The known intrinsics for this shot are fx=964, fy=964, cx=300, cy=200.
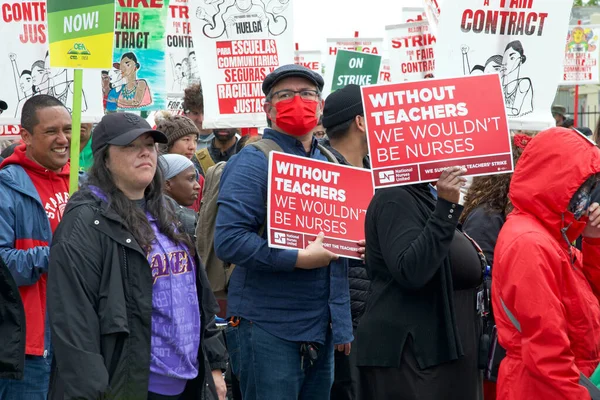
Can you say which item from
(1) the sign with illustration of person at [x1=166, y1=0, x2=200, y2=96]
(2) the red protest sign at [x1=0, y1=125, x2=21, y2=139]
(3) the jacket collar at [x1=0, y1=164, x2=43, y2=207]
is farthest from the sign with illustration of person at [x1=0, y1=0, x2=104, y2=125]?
(1) the sign with illustration of person at [x1=166, y1=0, x2=200, y2=96]

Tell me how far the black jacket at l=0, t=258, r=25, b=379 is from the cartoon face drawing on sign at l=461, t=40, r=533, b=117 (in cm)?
423

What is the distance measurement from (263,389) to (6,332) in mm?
1223

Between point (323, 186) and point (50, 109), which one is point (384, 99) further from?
point (50, 109)

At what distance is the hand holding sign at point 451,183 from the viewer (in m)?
4.02

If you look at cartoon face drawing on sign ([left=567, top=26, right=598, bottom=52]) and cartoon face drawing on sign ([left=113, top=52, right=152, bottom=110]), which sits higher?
cartoon face drawing on sign ([left=567, top=26, right=598, bottom=52])

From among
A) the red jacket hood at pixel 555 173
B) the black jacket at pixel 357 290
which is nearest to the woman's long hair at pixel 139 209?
the black jacket at pixel 357 290

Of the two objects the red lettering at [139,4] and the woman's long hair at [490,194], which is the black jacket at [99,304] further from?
the red lettering at [139,4]

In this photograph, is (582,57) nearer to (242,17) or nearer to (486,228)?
(242,17)

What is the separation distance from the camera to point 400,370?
407 centimetres

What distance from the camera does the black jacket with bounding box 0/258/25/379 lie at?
440 centimetres

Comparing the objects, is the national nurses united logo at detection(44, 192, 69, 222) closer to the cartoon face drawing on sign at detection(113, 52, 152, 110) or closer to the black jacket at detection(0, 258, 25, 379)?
the black jacket at detection(0, 258, 25, 379)

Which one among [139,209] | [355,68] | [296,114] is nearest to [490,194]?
[296,114]

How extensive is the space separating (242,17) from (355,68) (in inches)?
131

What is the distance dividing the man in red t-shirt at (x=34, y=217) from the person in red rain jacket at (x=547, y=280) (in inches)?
89.7
